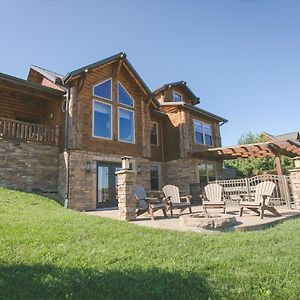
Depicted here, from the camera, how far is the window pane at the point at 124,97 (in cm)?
1342

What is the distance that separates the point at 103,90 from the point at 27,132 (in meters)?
3.96

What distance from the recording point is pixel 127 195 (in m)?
7.39

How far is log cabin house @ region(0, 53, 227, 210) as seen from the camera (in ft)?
35.1

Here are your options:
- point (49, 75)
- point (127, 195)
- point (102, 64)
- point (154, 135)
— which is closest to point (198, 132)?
point (154, 135)

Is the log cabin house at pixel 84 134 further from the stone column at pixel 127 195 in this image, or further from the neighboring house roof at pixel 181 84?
the stone column at pixel 127 195

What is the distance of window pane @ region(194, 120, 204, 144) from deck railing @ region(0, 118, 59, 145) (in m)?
8.88

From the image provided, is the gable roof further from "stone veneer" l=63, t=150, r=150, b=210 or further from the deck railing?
"stone veneer" l=63, t=150, r=150, b=210

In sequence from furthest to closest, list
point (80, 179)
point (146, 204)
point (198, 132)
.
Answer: point (198, 132) < point (80, 179) < point (146, 204)

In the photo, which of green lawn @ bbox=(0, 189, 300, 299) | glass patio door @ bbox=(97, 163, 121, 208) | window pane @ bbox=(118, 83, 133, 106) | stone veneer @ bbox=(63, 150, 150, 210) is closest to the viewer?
green lawn @ bbox=(0, 189, 300, 299)

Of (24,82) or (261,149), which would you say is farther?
(261,149)

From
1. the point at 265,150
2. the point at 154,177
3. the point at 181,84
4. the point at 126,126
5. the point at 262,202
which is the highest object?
the point at 181,84

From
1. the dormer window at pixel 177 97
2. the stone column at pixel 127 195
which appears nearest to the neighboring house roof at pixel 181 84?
the dormer window at pixel 177 97

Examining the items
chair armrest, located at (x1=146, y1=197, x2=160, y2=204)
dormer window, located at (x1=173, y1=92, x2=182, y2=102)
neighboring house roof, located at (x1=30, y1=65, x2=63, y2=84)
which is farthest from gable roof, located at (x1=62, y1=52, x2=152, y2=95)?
chair armrest, located at (x1=146, y1=197, x2=160, y2=204)

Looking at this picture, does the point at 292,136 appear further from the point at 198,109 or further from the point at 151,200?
the point at 151,200
